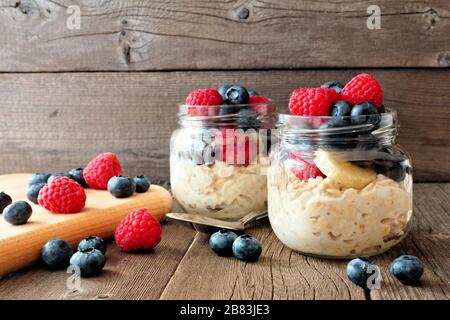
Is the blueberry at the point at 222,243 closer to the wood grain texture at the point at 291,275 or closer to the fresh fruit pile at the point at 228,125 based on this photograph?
the wood grain texture at the point at 291,275

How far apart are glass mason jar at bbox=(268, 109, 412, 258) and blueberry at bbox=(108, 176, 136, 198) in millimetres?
397

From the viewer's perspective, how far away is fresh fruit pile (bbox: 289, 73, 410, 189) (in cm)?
106

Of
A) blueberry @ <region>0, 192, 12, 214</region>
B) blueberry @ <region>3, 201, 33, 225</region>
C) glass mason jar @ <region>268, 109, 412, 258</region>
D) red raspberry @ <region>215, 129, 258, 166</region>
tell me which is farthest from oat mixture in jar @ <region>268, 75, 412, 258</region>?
blueberry @ <region>0, 192, 12, 214</region>

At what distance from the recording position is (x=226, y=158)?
1.34 m

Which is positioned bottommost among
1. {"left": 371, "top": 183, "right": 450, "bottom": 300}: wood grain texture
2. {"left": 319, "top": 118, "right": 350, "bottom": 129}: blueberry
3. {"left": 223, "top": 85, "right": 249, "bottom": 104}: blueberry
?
{"left": 371, "top": 183, "right": 450, "bottom": 300}: wood grain texture

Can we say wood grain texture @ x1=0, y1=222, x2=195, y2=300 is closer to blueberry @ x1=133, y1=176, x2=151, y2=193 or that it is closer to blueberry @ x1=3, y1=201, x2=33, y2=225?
blueberry @ x1=3, y1=201, x2=33, y2=225

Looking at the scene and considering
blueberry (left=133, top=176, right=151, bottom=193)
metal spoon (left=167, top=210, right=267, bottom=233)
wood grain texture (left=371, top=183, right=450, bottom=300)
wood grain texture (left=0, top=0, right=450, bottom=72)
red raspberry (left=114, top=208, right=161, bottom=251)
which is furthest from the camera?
wood grain texture (left=0, top=0, right=450, bottom=72)

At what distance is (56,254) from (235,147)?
0.46 m

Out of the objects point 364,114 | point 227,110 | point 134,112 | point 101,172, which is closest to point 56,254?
point 101,172

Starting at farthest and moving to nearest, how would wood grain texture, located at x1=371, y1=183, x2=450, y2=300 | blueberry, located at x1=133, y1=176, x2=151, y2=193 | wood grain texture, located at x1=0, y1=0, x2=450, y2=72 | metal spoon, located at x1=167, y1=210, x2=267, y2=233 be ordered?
wood grain texture, located at x1=0, y1=0, x2=450, y2=72, blueberry, located at x1=133, y1=176, x2=151, y2=193, metal spoon, located at x1=167, y1=210, x2=267, y2=233, wood grain texture, located at x1=371, y1=183, x2=450, y2=300

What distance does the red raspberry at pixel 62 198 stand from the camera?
124 cm

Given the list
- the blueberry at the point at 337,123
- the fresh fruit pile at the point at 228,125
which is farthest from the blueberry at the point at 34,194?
the blueberry at the point at 337,123

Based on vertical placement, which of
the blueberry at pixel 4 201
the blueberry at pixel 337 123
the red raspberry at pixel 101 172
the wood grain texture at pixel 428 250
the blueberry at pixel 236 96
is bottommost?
the wood grain texture at pixel 428 250

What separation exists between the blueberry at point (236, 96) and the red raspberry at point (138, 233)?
1.11ft
